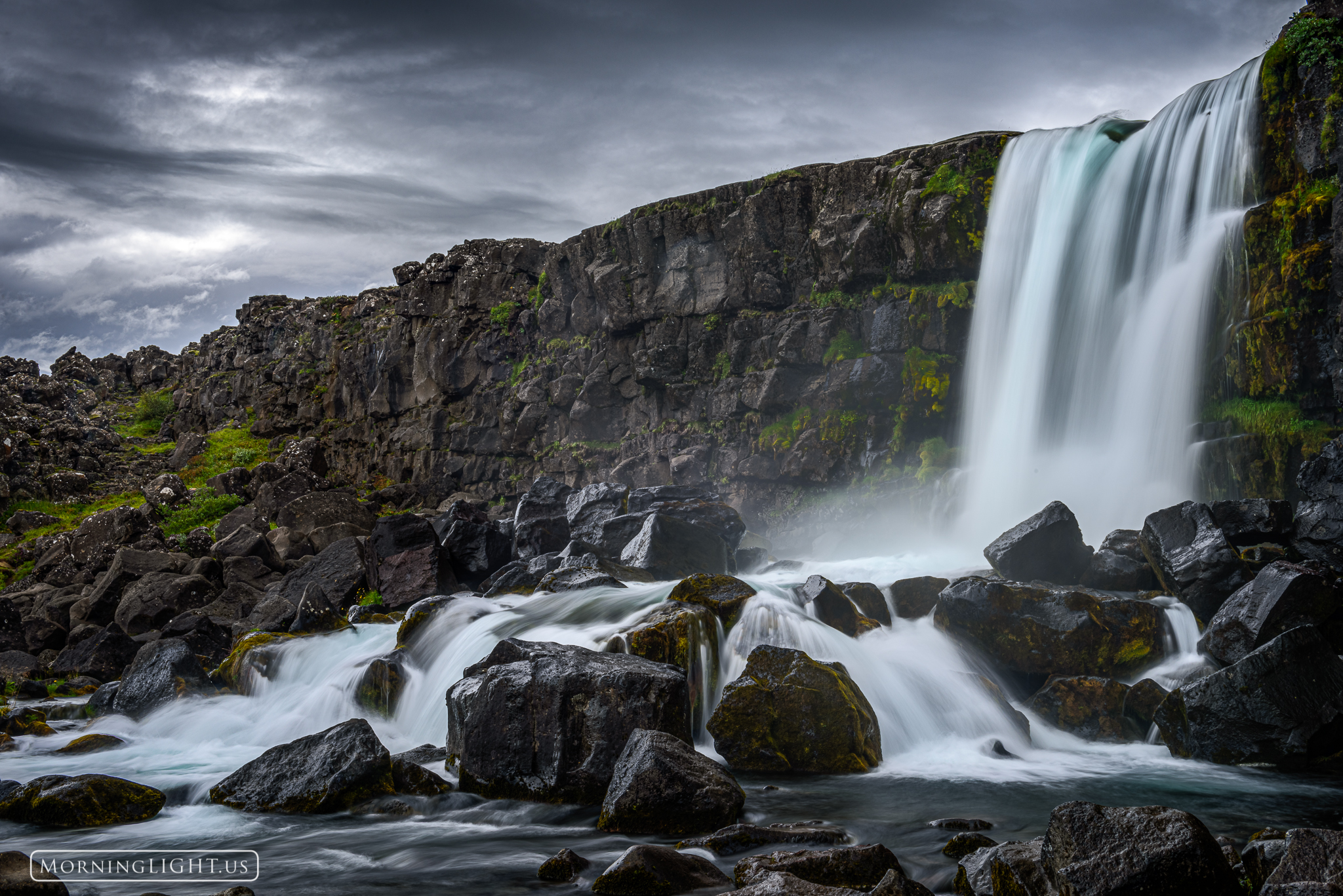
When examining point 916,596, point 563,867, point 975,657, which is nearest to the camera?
point 563,867

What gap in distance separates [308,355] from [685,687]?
195ft

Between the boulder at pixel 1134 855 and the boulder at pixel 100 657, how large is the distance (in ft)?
54.3

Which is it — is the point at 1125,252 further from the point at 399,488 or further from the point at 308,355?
the point at 308,355

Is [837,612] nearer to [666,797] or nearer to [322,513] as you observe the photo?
[666,797]

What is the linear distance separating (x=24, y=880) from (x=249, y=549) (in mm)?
18587

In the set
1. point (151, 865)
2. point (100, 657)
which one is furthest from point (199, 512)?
point (151, 865)

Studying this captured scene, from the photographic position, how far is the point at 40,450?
111ft

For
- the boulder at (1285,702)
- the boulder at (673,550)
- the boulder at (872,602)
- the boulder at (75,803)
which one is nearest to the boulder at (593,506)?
the boulder at (673,550)

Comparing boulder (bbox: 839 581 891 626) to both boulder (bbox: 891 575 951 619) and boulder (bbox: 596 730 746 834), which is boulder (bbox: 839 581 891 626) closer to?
boulder (bbox: 891 575 951 619)

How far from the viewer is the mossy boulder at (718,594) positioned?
11.0 metres

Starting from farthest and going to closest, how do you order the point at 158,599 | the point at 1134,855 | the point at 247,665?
the point at 158,599 → the point at 247,665 → the point at 1134,855

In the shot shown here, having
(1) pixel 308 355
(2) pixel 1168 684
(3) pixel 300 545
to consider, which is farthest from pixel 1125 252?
(1) pixel 308 355

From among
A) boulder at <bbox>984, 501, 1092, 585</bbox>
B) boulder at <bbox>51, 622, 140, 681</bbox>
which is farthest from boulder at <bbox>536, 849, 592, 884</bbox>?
boulder at <bbox>51, 622, 140, 681</bbox>

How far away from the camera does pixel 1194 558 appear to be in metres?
11.6
